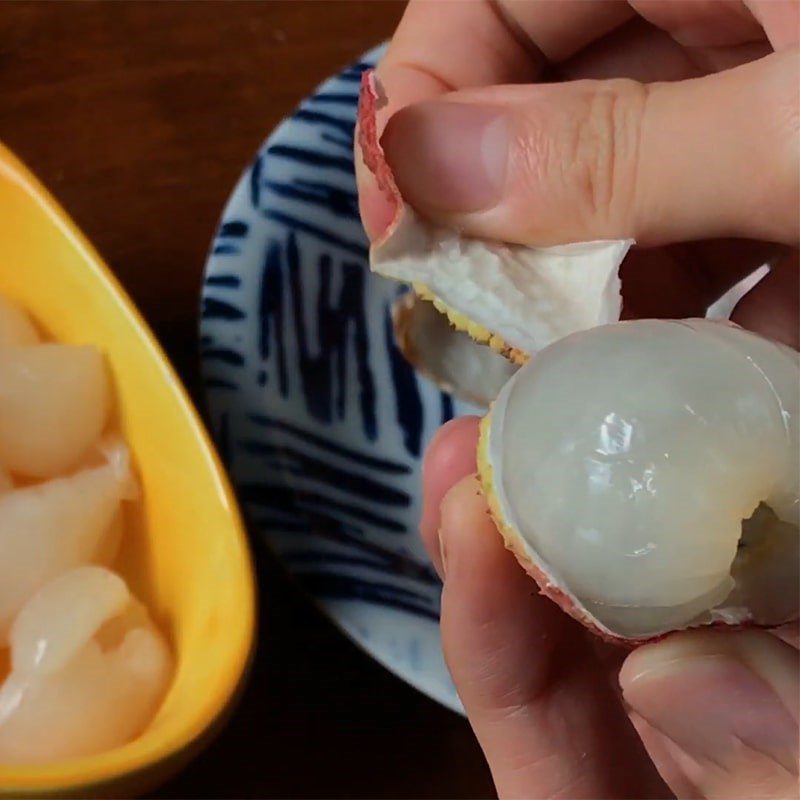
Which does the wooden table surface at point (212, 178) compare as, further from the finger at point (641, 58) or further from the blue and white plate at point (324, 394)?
the finger at point (641, 58)

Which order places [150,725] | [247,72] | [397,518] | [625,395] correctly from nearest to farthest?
[625,395], [150,725], [397,518], [247,72]

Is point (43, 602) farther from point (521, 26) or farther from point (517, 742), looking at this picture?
point (521, 26)

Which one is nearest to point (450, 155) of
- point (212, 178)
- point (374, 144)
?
point (374, 144)

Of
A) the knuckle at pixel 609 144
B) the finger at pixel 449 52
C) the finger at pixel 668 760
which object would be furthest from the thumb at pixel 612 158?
the finger at pixel 668 760

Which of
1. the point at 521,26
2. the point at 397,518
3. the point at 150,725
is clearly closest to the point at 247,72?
the point at 521,26

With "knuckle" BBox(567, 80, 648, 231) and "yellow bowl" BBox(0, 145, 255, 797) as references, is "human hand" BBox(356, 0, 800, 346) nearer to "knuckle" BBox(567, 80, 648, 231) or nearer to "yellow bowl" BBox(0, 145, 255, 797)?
"knuckle" BBox(567, 80, 648, 231)

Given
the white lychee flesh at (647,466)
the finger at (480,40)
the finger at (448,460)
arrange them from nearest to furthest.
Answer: the white lychee flesh at (647,466) → the finger at (448,460) → the finger at (480,40)

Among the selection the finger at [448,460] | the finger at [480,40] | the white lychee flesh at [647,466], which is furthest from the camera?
the finger at [480,40]
